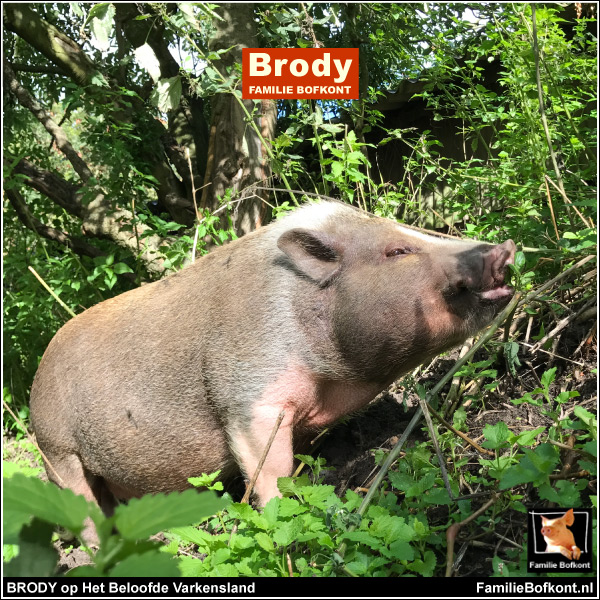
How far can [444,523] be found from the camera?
7.62 feet

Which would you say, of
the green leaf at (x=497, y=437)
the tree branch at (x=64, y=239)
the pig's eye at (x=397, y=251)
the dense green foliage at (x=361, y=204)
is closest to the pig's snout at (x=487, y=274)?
the dense green foliage at (x=361, y=204)

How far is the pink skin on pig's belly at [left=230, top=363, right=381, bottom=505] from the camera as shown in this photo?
3047 mm

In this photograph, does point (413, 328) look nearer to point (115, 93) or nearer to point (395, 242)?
point (395, 242)

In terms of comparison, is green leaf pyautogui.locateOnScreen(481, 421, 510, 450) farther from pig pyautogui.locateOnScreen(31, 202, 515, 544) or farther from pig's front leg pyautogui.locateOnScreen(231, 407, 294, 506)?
pig's front leg pyautogui.locateOnScreen(231, 407, 294, 506)

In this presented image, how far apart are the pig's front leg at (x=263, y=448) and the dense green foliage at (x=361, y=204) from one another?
19 centimetres

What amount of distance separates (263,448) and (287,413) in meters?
0.22

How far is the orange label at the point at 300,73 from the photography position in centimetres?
275

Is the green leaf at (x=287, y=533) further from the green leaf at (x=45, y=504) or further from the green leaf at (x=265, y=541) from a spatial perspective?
the green leaf at (x=45, y=504)

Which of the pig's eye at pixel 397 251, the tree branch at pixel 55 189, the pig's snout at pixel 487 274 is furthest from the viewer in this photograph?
the tree branch at pixel 55 189

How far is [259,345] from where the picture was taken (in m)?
3.25

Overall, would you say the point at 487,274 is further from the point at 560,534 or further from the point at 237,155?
the point at 237,155

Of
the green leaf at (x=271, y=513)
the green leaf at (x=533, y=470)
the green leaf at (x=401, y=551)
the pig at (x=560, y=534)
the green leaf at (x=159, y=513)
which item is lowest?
the green leaf at (x=271, y=513)

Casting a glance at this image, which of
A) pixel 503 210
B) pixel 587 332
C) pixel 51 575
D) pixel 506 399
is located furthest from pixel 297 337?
pixel 51 575

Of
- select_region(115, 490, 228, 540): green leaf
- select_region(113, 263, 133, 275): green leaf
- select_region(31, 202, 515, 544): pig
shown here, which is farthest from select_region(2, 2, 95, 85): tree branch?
select_region(115, 490, 228, 540): green leaf
